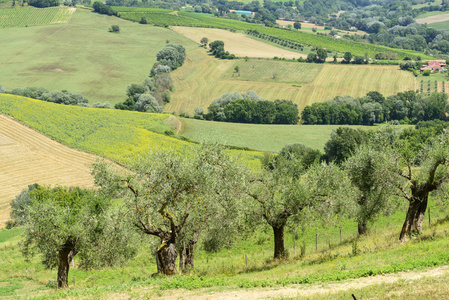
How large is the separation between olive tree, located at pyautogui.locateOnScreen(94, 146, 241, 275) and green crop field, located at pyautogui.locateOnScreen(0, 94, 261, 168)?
50920 mm

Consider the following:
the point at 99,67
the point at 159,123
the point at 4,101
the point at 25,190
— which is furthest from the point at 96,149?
the point at 99,67

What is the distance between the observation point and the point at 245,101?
452 feet

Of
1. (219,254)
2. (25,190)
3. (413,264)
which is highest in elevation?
(413,264)

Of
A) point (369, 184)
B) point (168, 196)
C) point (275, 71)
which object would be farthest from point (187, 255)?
point (275, 71)

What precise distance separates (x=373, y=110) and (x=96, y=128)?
8489 cm

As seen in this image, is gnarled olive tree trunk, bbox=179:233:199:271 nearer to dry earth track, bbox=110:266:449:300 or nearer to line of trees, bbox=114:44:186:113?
dry earth track, bbox=110:266:449:300

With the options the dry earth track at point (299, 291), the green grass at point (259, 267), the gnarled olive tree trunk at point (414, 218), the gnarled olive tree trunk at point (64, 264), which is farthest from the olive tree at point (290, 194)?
the gnarled olive tree trunk at point (64, 264)

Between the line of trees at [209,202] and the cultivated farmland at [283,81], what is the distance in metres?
109

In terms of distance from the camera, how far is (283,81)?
165 meters

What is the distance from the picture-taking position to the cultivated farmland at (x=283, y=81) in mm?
151250

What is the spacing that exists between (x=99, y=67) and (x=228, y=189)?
154433 millimetres

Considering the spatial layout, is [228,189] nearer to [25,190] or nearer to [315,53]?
[25,190]

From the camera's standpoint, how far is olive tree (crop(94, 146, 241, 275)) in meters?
28.4

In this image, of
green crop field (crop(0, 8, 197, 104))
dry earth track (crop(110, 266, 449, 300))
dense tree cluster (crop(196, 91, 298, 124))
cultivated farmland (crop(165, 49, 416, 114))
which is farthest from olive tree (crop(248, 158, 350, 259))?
green crop field (crop(0, 8, 197, 104))
